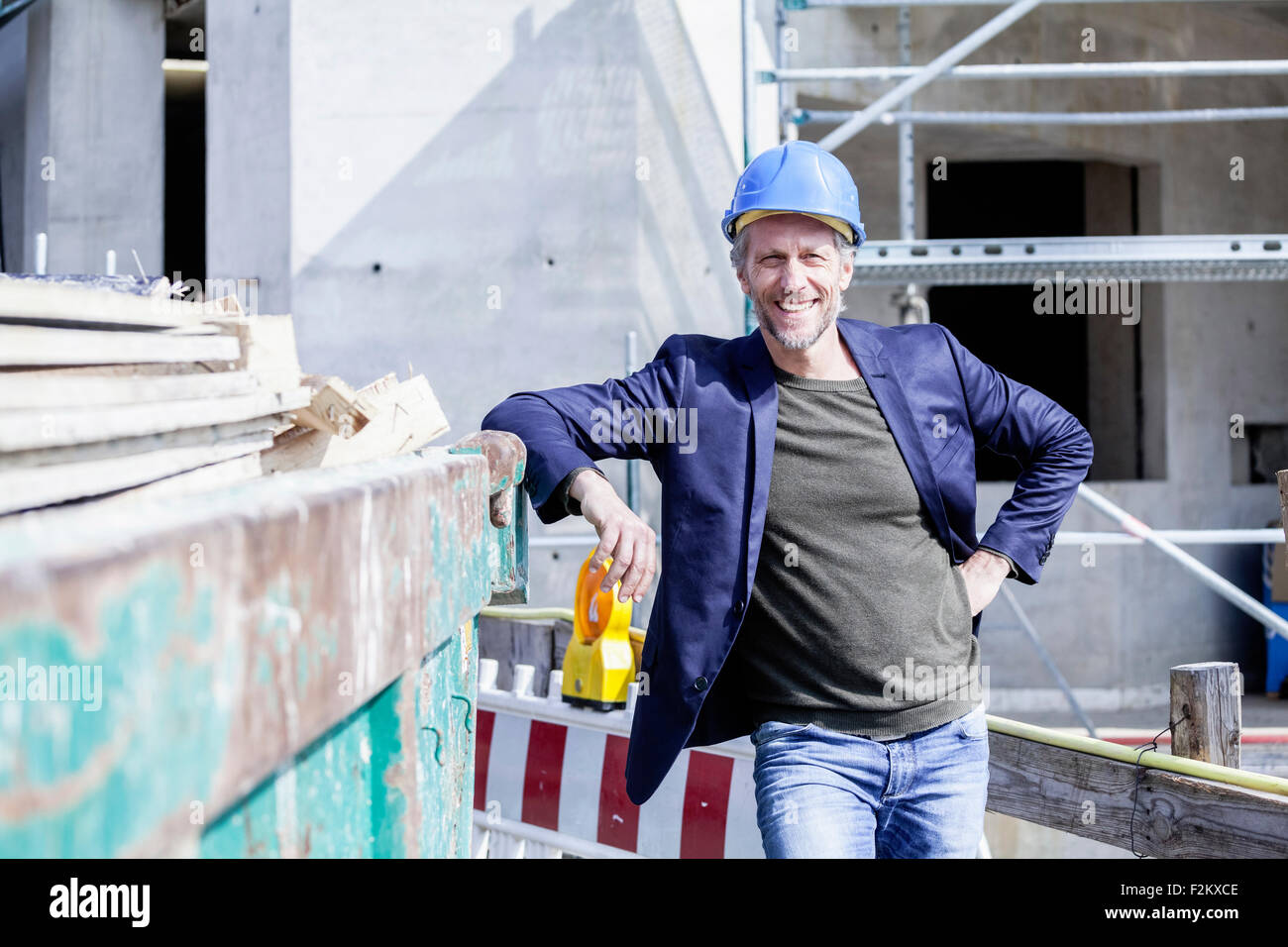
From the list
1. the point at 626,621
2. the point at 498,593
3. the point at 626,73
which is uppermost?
the point at 626,73

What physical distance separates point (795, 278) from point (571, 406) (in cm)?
53

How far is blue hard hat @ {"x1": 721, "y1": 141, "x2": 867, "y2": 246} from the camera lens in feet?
7.61

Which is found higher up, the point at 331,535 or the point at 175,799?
the point at 331,535

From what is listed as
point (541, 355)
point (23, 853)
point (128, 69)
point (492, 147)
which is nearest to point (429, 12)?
point (492, 147)

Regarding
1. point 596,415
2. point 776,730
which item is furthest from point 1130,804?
point 596,415

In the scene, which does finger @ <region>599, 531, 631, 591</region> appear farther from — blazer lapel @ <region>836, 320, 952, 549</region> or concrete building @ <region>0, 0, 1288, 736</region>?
concrete building @ <region>0, 0, 1288, 736</region>

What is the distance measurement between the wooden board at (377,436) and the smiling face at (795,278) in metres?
1.23

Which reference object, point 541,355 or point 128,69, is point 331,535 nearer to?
point 541,355

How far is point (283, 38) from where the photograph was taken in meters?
6.40

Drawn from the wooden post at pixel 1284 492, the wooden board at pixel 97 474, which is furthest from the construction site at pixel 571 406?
Answer: the wooden post at pixel 1284 492

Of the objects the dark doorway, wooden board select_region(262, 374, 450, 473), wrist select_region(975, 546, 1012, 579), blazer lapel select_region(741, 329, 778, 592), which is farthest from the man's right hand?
the dark doorway

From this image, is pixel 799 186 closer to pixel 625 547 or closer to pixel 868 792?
pixel 625 547

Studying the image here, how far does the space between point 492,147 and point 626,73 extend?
0.85 metres

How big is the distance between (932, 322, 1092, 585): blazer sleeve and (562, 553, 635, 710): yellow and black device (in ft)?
4.69
